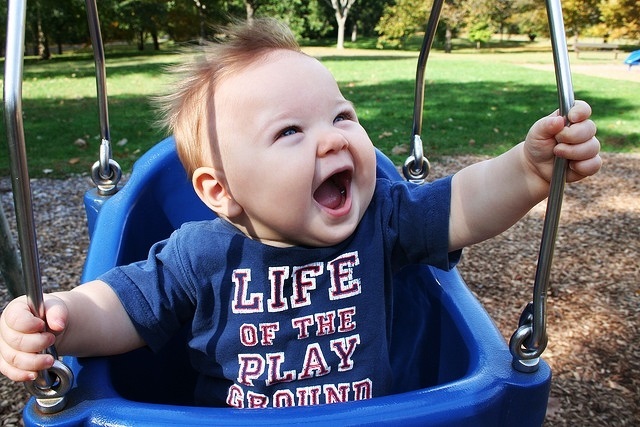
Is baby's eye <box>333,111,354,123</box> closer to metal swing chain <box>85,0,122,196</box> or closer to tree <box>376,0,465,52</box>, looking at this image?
metal swing chain <box>85,0,122,196</box>

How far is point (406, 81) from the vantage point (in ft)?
28.8

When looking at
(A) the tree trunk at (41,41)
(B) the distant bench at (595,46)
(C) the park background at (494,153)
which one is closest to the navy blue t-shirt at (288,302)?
(C) the park background at (494,153)

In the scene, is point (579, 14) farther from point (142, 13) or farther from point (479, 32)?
point (142, 13)

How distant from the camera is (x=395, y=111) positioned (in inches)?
228

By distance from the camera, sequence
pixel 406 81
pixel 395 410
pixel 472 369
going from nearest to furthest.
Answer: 1. pixel 395 410
2. pixel 472 369
3. pixel 406 81

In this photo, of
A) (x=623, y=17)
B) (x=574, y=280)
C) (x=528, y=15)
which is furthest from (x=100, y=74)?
(x=528, y=15)

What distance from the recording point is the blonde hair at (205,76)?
985 millimetres

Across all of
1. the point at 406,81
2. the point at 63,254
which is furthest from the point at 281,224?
the point at 406,81

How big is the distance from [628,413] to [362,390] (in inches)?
39.5

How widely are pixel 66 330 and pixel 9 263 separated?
3.59 feet

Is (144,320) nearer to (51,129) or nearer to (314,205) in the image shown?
(314,205)

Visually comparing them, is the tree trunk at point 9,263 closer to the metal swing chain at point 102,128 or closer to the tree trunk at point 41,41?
the metal swing chain at point 102,128

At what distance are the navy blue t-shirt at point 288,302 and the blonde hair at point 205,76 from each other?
15cm

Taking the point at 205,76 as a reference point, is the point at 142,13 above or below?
above
